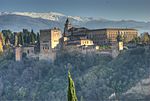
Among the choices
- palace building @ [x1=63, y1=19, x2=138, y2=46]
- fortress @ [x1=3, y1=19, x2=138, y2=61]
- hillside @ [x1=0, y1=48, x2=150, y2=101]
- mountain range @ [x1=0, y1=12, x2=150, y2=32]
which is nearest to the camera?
hillside @ [x1=0, y1=48, x2=150, y2=101]

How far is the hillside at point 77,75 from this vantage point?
61812mm

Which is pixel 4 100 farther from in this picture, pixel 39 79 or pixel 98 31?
pixel 98 31

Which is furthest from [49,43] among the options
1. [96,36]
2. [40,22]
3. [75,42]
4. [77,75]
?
[40,22]

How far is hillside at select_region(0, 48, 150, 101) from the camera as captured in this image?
61812 mm

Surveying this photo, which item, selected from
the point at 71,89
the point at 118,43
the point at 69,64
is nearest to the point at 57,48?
the point at 69,64

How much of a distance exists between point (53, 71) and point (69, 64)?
2430 mm

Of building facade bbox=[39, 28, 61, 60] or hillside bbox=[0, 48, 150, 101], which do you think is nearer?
hillside bbox=[0, 48, 150, 101]

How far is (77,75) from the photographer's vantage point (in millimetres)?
66000

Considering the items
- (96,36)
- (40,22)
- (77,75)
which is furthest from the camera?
(40,22)

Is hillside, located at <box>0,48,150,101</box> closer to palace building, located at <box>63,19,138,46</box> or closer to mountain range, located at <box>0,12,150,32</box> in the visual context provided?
palace building, located at <box>63,19,138,46</box>

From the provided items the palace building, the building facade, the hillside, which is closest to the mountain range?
the palace building

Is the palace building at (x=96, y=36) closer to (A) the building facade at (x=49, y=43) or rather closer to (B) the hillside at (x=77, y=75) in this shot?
(A) the building facade at (x=49, y=43)

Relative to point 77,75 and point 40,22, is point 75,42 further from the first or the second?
point 40,22

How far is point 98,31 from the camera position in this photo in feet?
230
